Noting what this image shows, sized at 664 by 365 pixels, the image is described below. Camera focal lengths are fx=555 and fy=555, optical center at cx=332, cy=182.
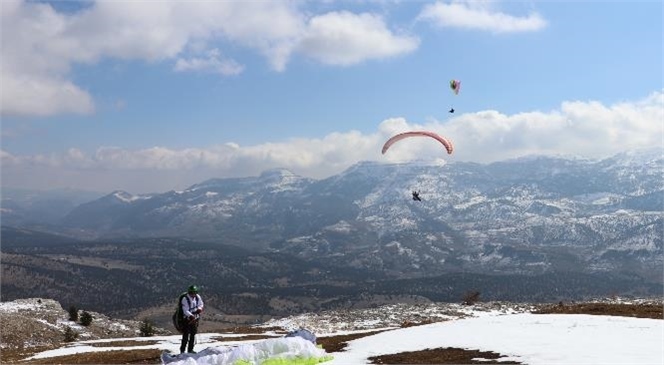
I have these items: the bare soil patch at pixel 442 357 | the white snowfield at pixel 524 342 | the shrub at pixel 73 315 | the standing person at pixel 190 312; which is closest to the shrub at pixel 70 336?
Result: the shrub at pixel 73 315

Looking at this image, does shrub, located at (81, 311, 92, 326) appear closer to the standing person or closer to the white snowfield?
the white snowfield

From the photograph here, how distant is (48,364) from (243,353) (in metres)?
16.2

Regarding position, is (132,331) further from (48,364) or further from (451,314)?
(48,364)

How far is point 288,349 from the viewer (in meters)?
23.9

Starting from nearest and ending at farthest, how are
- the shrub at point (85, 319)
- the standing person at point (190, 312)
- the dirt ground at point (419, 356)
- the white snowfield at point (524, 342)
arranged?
the white snowfield at point (524, 342)
the dirt ground at point (419, 356)
the standing person at point (190, 312)
the shrub at point (85, 319)

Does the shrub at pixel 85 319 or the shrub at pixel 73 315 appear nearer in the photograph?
the shrub at pixel 85 319

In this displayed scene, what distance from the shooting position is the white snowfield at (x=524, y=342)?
22.6 meters

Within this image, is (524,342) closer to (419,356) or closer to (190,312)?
(419,356)

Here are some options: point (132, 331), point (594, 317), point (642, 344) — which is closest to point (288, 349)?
point (642, 344)

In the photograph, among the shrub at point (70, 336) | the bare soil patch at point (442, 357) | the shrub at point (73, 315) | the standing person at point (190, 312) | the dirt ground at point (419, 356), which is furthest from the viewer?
the shrub at point (73, 315)

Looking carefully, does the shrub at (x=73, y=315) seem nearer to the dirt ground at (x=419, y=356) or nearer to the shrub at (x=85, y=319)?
the shrub at (x=85, y=319)

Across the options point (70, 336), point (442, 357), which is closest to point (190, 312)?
point (442, 357)

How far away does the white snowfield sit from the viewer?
22.6 m

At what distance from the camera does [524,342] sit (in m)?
26.8
